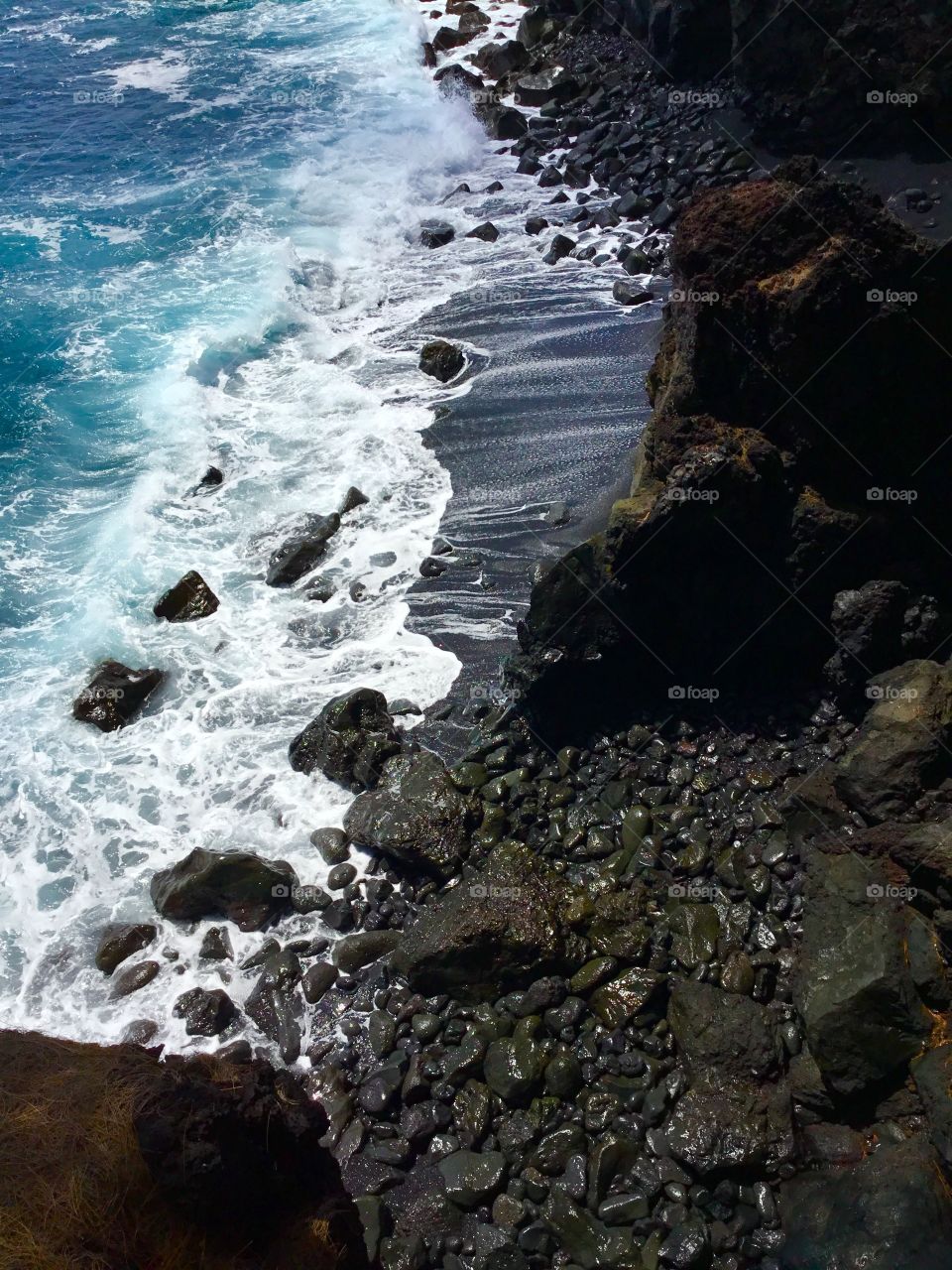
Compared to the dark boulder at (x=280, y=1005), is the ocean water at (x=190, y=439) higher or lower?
higher

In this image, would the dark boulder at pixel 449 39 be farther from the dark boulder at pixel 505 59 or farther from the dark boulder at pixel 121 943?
the dark boulder at pixel 121 943

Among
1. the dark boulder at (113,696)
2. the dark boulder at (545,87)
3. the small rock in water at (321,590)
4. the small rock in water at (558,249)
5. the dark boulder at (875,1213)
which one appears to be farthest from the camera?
the dark boulder at (545,87)

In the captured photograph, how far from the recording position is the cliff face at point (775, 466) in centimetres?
857

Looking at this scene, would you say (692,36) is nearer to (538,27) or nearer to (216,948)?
(538,27)

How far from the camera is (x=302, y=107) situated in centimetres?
2834

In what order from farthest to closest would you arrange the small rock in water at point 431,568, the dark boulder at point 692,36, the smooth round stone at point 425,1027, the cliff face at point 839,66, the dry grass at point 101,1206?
the dark boulder at point 692,36, the cliff face at point 839,66, the small rock in water at point 431,568, the smooth round stone at point 425,1027, the dry grass at point 101,1206

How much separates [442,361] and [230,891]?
33.1 feet

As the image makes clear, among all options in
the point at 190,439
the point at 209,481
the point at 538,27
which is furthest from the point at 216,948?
the point at 538,27

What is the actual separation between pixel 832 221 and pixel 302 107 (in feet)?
81.1

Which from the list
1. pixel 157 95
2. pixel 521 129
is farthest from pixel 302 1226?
pixel 157 95

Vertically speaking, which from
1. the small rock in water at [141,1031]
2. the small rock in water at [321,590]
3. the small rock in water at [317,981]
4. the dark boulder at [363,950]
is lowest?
the small rock in water at [141,1031]

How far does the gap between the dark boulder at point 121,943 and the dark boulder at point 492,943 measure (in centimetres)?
263

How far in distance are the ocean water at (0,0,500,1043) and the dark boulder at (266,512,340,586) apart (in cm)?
30

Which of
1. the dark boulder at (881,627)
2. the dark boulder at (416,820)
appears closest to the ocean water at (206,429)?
the dark boulder at (416,820)
